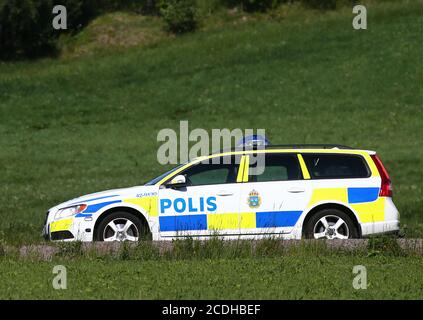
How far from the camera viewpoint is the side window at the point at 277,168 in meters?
14.2

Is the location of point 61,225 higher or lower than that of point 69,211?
lower

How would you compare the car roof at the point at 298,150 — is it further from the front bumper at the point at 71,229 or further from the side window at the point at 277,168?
the front bumper at the point at 71,229

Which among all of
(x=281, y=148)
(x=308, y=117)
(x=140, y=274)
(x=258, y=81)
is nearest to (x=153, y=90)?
(x=258, y=81)

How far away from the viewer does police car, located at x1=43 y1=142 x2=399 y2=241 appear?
13.9 m

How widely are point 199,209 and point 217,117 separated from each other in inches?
1041

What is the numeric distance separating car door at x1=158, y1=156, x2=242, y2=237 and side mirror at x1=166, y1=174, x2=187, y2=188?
47mm

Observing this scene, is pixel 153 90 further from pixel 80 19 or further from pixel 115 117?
pixel 80 19

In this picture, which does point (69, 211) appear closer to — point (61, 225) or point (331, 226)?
point (61, 225)

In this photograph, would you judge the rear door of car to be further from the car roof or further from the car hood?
the car hood

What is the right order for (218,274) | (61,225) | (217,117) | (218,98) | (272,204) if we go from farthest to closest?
(218,98), (217,117), (61,225), (272,204), (218,274)

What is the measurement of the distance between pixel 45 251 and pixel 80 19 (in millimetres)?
47633

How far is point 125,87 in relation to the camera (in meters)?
47.0

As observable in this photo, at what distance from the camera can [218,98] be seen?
43.5 m

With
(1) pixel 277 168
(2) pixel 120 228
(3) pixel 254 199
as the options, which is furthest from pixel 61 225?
(1) pixel 277 168
